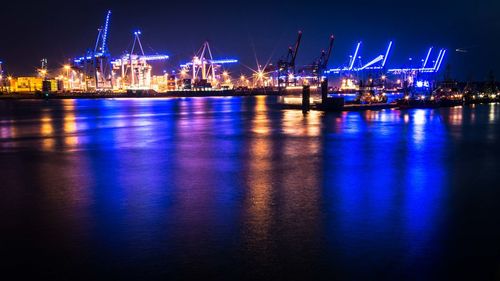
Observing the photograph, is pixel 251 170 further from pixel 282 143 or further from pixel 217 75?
pixel 217 75

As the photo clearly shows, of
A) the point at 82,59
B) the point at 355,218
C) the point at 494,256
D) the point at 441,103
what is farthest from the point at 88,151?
the point at 82,59

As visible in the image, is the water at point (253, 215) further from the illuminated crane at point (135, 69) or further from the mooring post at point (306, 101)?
the illuminated crane at point (135, 69)

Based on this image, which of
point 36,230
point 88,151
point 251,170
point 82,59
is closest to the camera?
point 36,230

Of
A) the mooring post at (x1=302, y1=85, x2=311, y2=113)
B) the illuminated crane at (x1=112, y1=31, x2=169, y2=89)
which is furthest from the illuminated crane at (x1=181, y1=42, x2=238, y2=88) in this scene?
the mooring post at (x1=302, y1=85, x2=311, y2=113)

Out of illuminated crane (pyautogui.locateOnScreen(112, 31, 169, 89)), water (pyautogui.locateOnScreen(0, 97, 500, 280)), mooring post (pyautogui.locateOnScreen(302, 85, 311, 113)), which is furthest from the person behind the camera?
illuminated crane (pyautogui.locateOnScreen(112, 31, 169, 89))

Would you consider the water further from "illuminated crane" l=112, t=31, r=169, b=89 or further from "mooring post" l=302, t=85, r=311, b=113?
"illuminated crane" l=112, t=31, r=169, b=89

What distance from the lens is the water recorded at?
4262 mm

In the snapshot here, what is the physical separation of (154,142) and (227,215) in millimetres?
9085

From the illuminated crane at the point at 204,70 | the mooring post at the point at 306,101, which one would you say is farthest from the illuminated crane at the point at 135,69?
the mooring post at the point at 306,101

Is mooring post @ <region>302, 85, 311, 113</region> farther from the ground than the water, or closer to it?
farther from the ground

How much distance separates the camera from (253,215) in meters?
5.88

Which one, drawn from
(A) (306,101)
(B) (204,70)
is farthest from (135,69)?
(A) (306,101)

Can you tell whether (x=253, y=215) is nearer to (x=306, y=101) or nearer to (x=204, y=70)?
(x=306, y=101)

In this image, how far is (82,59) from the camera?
372 feet
